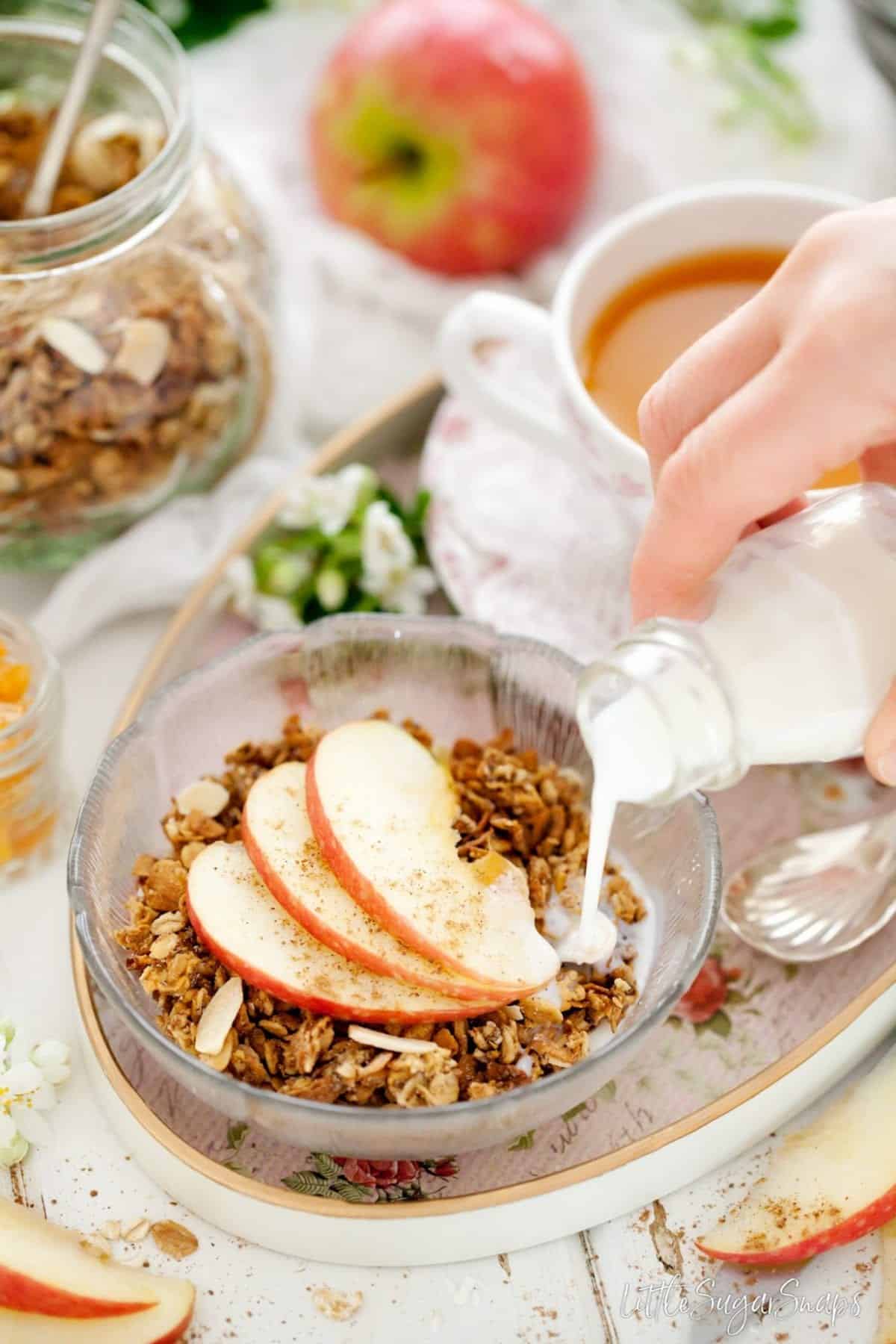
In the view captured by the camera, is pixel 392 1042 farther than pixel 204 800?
No

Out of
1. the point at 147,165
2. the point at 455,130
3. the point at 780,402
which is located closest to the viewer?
the point at 780,402

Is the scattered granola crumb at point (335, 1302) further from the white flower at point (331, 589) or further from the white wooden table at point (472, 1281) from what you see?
the white flower at point (331, 589)

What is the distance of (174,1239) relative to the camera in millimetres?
998

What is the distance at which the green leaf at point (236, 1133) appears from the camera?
103cm

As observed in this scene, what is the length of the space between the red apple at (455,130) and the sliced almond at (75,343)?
1.79 ft

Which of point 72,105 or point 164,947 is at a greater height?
point 72,105

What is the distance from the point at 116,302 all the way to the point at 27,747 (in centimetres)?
37

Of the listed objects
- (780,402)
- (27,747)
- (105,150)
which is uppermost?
(780,402)

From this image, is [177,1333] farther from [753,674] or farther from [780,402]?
[780,402]

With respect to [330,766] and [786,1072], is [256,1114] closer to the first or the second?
[330,766]

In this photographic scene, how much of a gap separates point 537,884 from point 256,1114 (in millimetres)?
264

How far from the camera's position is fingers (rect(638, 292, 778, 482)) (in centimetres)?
89

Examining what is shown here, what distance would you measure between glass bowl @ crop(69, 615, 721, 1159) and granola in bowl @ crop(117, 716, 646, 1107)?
0.9 inches

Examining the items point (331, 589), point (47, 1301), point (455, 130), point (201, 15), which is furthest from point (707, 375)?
point (201, 15)
